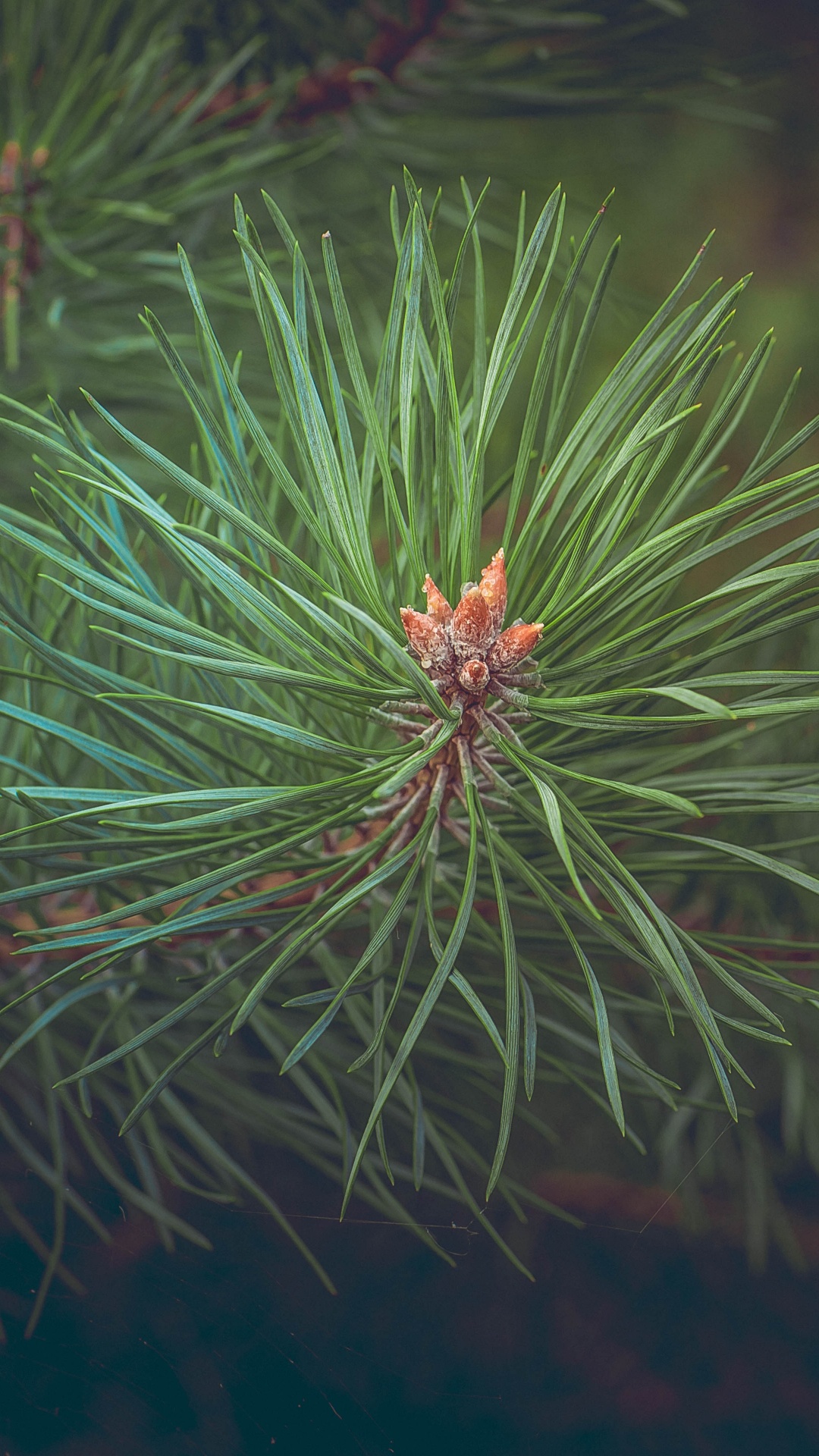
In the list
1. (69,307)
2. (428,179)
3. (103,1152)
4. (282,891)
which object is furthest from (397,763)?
(428,179)

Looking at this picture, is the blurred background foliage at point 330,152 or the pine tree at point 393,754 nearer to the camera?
the pine tree at point 393,754

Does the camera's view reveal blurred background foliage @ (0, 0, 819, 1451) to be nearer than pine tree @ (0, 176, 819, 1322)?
No

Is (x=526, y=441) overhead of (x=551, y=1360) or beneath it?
overhead

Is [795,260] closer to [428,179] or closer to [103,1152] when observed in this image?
[428,179]

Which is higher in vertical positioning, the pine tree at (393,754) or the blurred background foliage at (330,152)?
the blurred background foliage at (330,152)

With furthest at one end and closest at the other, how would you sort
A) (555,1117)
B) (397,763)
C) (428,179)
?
(428,179)
(555,1117)
(397,763)

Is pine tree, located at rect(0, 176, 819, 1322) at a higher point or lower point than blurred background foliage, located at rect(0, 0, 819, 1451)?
lower

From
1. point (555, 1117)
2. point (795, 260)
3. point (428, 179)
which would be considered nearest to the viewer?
point (555, 1117)

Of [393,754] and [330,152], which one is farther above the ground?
[330,152]

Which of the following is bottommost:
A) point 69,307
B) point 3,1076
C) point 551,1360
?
point 551,1360

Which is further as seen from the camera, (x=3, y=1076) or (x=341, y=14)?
(x=341, y=14)

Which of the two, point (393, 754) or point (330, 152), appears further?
point (330, 152)
